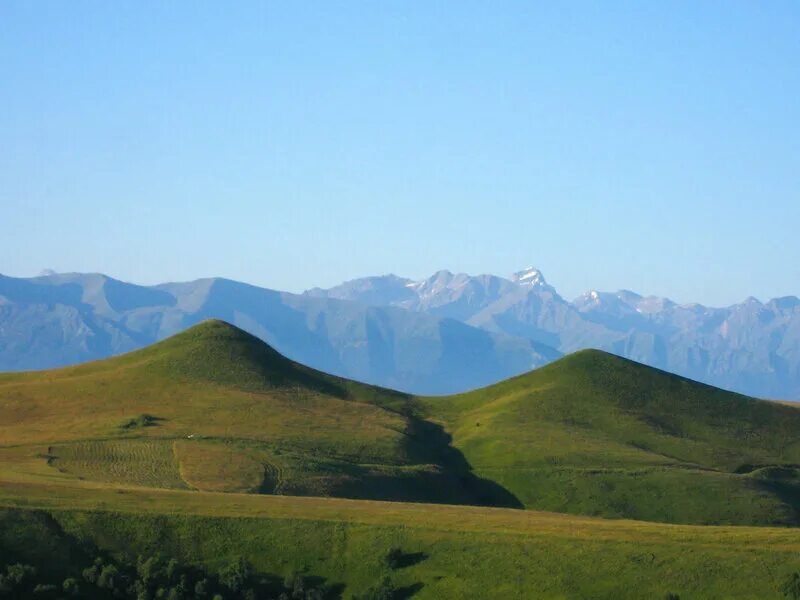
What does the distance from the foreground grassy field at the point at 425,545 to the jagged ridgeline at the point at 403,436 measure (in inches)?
798

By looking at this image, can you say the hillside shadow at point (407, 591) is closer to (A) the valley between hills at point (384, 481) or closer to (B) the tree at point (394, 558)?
(A) the valley between hills at point (384, 481)

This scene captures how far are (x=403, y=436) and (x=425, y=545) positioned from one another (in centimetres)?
6284

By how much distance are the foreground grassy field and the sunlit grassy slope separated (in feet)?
114

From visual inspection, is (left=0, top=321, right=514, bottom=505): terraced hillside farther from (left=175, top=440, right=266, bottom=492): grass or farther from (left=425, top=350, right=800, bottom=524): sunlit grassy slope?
(left=425, top=350, right=800, bottom=524): sunlit grassy slope

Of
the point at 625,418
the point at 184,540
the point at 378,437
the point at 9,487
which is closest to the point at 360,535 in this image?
the point at 184,540

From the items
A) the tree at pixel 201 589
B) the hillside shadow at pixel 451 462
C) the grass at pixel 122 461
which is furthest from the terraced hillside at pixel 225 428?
the tree at pixel 201 589

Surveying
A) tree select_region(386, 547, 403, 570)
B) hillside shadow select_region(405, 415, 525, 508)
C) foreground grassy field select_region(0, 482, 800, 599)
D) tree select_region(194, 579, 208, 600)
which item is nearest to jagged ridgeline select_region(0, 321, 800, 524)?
hillside shadow select_region(405, 415, 525, 508)

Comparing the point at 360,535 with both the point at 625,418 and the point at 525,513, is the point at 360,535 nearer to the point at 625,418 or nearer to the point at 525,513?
the point at 525,513

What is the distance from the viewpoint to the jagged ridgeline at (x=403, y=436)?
129375 mm

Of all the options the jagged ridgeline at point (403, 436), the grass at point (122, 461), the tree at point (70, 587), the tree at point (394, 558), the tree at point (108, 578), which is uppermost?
the jagged ridgeline at point (403, 436)

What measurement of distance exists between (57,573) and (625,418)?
337 ft

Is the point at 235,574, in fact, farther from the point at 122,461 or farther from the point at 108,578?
the point at 122,461

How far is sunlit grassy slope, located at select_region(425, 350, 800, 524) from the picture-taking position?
134625mm

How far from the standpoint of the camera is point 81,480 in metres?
114
